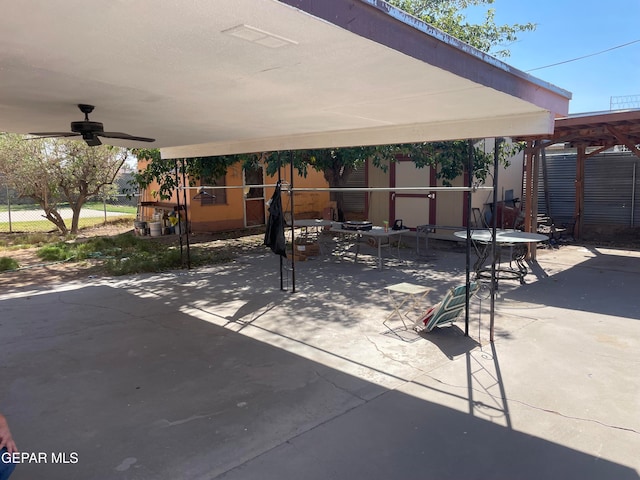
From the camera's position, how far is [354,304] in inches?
259

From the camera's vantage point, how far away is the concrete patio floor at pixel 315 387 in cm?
298

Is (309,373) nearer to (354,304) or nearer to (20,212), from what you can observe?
(354,304)

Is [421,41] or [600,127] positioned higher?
[600,127]

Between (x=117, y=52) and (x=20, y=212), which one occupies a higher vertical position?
(x=117, y=52)

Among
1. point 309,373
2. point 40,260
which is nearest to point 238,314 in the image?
point 309,373

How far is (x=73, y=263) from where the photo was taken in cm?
959

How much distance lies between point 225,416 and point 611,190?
517 inches

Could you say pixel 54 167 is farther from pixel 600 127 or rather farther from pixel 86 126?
pixel 600 127

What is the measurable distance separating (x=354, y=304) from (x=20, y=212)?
690 inches

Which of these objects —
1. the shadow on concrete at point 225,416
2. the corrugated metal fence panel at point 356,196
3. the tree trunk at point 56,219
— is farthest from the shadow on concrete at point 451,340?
the tree trunk at point 56,219

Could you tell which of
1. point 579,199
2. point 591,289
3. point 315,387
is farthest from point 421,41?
point 579,199

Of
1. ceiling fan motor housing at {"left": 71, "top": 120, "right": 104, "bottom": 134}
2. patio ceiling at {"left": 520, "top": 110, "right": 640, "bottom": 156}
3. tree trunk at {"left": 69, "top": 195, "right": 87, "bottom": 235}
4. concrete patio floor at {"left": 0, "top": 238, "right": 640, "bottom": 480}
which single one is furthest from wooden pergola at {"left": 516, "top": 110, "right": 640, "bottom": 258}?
tree trunk at {"left": 69, "top": 195, "right": 87, "bottom": 235}

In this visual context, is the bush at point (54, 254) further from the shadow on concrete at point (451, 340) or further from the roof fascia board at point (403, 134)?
the shadow on concrete at point (451, 340)

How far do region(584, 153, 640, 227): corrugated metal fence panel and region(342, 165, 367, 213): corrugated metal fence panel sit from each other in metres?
6.53
